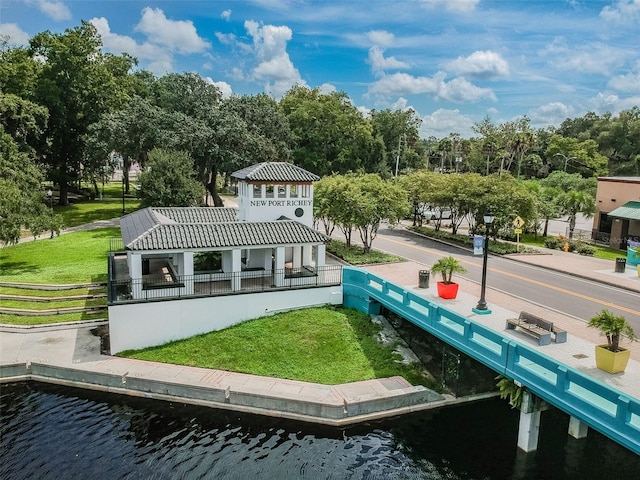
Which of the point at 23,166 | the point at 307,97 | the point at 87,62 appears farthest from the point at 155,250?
the point at 307,97

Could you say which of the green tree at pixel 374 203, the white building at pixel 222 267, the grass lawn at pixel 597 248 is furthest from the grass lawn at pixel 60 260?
the grass lawn at pixel 597 248

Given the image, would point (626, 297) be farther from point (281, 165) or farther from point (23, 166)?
point (23, 166)

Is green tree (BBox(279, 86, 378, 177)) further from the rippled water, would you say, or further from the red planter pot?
the rippled water

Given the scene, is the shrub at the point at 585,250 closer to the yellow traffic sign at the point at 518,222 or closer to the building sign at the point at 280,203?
the yellow traffic sign at the point at 518,222

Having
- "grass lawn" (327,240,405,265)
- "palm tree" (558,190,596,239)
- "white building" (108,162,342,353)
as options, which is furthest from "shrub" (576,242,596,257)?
"white building" (108,162,342,353)

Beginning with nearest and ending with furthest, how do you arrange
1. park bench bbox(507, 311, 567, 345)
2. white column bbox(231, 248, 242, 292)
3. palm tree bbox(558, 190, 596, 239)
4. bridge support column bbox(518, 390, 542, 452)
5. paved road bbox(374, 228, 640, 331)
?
bridge support column bbox(518, 390, 542, 452), park bench bbox(507, 311, 567, 345), white column bbox(231, 248, 242, 292), paved road bbox(374, 228, 640, 331), palm tree bbox(558, 190, 596, 239)
